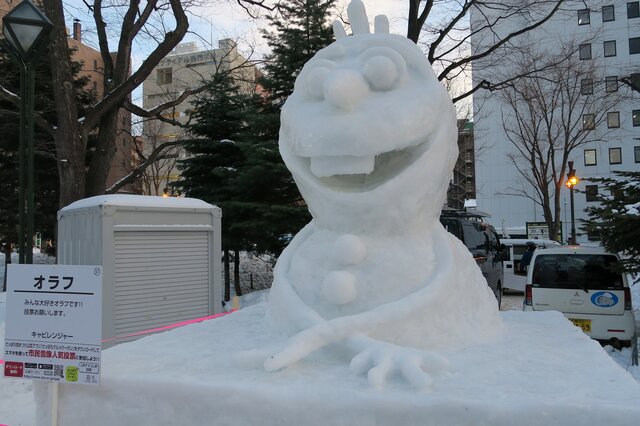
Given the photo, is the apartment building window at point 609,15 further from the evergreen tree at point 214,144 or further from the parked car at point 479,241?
the evergreen tree at point 214,144

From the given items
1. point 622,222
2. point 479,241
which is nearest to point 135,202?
point 622,222

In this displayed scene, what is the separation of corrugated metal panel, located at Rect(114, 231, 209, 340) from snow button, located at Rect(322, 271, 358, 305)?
4.55 m

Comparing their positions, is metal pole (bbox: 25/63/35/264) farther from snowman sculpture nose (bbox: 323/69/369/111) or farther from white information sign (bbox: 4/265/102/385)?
snowman sculpture nose (bbox: 323/69/369/111)

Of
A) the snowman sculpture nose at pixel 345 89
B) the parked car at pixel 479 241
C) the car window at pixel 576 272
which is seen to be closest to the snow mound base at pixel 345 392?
the snowman sculpture nose at pixel 345 89

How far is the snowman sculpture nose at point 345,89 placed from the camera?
9.87ft

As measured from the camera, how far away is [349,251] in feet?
10.4

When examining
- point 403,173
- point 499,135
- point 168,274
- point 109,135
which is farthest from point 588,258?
point 499,135

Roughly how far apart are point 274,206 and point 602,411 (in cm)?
845

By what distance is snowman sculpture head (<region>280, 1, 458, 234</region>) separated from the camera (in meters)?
3.05

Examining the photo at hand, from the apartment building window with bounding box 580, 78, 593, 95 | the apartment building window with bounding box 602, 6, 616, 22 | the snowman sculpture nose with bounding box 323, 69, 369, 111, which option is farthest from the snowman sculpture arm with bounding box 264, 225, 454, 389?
the apartment building window with bounding box 602, 6, 616, 22

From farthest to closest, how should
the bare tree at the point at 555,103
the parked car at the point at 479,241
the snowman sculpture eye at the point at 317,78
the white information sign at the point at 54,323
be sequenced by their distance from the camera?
the bare tree at the point at 555,103 < the parked car at the point at 479,241 < the snowman sculpture eye at the point at 317,78 < the white information sign at the point at 54,323

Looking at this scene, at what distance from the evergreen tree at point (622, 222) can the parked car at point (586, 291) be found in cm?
18

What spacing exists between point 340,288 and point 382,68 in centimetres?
139

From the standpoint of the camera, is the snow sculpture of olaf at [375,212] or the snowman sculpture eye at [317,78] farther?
the snowman sculpture eye at [317,78]
